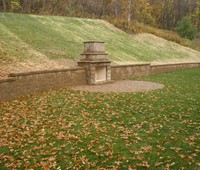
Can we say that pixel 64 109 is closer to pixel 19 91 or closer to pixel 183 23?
pixel 19 91

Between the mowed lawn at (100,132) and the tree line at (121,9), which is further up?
the tree line at (121,9)

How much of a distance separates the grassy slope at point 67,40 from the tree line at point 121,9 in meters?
5.81

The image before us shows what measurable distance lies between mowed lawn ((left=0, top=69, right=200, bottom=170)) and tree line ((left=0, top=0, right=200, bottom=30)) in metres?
25.4

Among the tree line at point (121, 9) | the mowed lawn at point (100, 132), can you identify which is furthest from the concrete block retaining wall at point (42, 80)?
the tree line at point (121, 9)

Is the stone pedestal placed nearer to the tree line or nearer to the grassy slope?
the grassy slope

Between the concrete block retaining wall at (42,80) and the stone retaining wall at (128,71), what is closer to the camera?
the concrete block retaining wall at (42,80)

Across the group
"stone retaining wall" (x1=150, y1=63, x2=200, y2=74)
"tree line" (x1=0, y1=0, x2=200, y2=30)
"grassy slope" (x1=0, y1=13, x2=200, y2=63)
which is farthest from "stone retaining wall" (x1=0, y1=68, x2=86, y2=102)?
"tree line" (x1=0, y1=0, x2=200, y2=30)

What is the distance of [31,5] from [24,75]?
2871 cm

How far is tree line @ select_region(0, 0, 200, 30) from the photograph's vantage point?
3828cm

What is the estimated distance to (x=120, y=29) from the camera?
39.1 meters

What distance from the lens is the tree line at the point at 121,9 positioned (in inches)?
1507

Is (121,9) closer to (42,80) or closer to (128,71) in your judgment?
(128,71)

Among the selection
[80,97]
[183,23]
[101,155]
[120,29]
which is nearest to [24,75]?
[80,97]

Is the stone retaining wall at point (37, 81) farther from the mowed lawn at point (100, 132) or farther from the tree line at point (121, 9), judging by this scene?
the tree line at point (121, 9)
